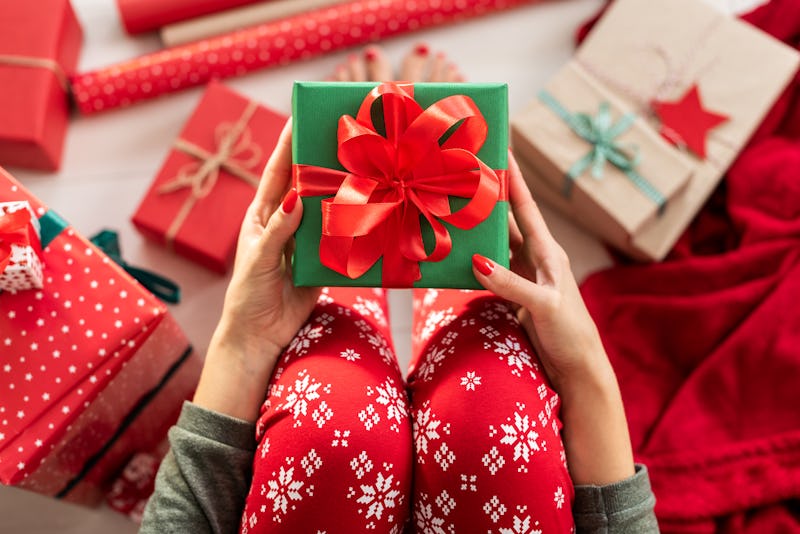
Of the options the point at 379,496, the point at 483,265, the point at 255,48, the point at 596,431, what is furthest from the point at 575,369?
the point at 255,48

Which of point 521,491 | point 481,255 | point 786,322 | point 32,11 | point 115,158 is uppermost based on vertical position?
point 32,11

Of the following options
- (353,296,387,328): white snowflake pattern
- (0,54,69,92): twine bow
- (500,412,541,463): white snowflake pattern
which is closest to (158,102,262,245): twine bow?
(0,54,69,92): twine bow

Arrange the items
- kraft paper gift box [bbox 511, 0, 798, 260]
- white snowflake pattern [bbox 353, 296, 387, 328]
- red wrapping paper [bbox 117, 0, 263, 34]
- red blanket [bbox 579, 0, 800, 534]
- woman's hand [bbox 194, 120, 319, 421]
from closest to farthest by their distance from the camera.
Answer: woman's hand [bbox 194, 120, 319, 421]
white snowflake pattern [bbox 353, 296, 387, 328]
red blanket [bbox 579, 0, 800, 534]
kraft paper gift box [bbox 511, 0, 798, 260]
red wrapping paper [bbox 117, 0, 263, 34]

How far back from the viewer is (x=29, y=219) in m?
0.88

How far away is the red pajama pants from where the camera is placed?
2.57 ft

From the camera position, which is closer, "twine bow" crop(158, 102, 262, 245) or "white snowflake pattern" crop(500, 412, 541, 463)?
"white snowflake pattern" crop(500, 412, 541, 463)

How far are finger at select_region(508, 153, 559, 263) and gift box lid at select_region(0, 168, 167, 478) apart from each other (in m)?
0.50

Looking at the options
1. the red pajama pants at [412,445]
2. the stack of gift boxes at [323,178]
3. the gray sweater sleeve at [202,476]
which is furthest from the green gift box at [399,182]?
the gray sweater sleeve at [202,476]

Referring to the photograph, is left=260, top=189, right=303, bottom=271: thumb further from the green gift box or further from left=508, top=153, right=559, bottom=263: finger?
left=508, top=153, right=559, bottom=263: finger

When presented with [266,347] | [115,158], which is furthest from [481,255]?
[115,158]

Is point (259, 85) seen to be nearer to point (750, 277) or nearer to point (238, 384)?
point (238, 384)

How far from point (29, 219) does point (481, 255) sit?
56cm

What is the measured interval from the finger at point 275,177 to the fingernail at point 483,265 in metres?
0.28

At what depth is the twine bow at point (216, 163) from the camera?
127 cm
